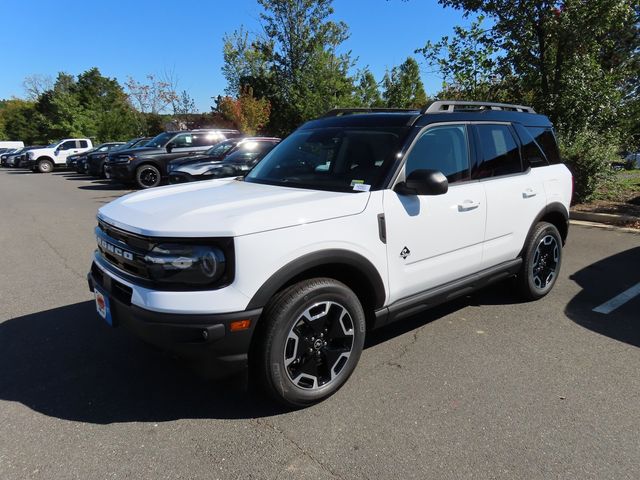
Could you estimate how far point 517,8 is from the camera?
1051cm

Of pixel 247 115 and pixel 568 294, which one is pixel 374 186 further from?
pixel 247 115

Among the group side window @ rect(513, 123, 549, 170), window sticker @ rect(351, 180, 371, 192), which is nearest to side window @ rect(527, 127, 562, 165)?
side window @ rect(513, 123, 549, 170)

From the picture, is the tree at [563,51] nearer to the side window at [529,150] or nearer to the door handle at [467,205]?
the side window at [529,150]

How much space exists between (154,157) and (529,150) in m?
12.4

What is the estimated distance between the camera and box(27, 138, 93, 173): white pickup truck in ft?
89.2

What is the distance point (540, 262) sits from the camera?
4.64 metres

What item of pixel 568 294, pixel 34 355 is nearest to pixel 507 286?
pixel 568 294

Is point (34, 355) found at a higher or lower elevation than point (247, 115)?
lower

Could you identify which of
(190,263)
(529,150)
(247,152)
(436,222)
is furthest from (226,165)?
(190,263)

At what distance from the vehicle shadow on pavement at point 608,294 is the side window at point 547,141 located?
1.44 m

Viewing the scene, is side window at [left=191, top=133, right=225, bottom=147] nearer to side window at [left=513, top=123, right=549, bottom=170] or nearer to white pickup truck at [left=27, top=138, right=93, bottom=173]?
side window at [left=513, top=123, right=549, bottom=170]

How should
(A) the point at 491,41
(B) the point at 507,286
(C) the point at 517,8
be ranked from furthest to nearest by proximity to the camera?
(A) the point at 491,41 → (C) the point at 517,8 → (B) the point at 507,286

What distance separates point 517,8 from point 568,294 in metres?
8.34

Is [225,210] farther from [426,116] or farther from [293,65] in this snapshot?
[293,65]
